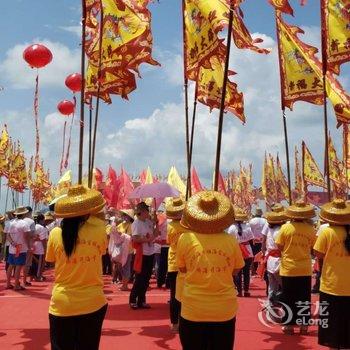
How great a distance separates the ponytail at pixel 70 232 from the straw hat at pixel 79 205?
0.06 meters

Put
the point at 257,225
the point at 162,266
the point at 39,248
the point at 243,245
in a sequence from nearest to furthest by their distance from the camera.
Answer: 1. the point at 243,245
2. the point at 162,266
3. the point at 257,225
4. the point at 39,248

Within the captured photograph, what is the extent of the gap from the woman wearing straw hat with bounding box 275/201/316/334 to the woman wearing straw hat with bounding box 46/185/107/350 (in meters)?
3.07

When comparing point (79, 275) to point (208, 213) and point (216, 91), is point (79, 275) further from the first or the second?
point (216, 91)

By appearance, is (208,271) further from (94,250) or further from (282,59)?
(282,59)

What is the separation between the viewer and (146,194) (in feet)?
32.1

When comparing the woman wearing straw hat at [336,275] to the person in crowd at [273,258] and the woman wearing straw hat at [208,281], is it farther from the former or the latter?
the person in crowd at [273,258]

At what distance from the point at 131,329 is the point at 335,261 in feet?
10.1

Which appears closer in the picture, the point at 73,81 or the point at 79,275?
Result: the point at 79,275

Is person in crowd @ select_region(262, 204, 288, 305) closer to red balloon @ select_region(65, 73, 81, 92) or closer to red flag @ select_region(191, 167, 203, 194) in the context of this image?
red balloon @ select_region(65, 73, 81, 92)

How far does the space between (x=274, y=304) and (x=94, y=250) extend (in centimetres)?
425

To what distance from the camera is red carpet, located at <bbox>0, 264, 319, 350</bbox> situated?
591cm

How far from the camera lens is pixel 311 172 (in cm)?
2738

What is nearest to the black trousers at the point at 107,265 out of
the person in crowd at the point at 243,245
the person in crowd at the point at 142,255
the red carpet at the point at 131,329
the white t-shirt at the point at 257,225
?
the white t-shirt at the point at 257,225

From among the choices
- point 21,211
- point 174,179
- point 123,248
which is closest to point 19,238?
point 21,211
